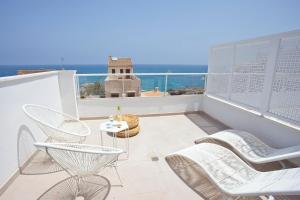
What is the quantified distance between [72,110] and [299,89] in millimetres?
4903

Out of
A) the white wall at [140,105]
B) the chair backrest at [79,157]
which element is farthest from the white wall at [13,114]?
the white wall at [140,105]

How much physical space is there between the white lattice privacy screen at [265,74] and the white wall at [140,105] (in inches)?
42.1

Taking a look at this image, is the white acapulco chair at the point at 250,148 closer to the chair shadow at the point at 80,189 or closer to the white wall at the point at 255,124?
the white wall at the point at 255,124

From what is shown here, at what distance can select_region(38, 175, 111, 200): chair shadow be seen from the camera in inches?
76.5

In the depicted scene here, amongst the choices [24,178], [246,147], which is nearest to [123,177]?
[24,178]

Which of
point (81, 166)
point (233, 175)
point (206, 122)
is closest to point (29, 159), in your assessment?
point (81, 166)

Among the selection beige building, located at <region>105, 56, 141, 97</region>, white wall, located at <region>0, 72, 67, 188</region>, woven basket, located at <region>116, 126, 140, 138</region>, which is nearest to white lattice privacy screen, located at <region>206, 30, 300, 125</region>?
beige building, located at <region>105, 56, 141, 97</region>

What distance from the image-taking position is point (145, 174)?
236 cm

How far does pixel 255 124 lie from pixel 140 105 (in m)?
2.97

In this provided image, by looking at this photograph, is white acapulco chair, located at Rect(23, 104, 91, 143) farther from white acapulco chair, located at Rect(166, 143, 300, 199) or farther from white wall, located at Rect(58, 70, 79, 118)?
white acapulco chair, located at Rect(166, 143, 300, 199)

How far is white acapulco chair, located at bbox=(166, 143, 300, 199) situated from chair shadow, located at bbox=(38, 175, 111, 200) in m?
1.08

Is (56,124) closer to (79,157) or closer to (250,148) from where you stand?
(79,157)

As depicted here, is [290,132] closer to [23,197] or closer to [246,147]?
[246,147]

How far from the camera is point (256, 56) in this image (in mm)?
3357
